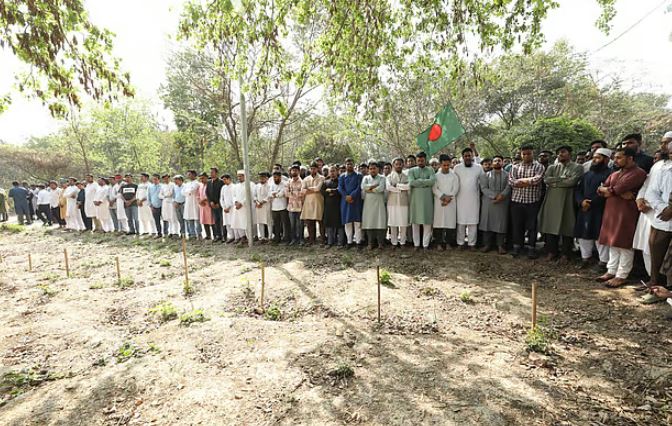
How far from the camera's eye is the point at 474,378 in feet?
9.05

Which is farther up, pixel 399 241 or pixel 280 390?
pixel 399 241

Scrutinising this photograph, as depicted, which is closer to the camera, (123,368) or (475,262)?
(123,368)

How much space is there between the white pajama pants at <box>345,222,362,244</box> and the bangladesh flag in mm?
2031

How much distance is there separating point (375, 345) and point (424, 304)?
3.92ft

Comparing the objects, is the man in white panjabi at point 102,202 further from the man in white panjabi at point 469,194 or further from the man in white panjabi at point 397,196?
the man in white panjabi at point 469,194

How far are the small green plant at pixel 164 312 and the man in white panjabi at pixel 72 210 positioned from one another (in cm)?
966

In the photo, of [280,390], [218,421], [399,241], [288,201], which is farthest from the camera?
[288,201]

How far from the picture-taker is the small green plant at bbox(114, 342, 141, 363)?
11.2ft

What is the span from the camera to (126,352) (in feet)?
11.4

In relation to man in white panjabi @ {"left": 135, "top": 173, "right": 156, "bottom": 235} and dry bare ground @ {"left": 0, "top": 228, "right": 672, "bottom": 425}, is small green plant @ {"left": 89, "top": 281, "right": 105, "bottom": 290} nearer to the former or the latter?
dry bare ground @ {"left": 0, "top": 228, "right": 672, "bottom": 425}

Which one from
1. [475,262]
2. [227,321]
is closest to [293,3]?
[227,321]

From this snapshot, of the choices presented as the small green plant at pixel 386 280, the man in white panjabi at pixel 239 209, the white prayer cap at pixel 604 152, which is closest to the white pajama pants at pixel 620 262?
the white prayer cap at pixel 604 152

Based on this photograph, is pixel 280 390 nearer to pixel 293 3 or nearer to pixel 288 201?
pixel 293 3

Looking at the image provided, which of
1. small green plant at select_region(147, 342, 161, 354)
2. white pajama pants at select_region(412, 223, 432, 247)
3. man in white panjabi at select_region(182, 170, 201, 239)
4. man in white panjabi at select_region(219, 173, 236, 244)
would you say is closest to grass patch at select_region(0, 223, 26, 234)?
man in white panjabi at select_region(182, 170, 201, 239)
